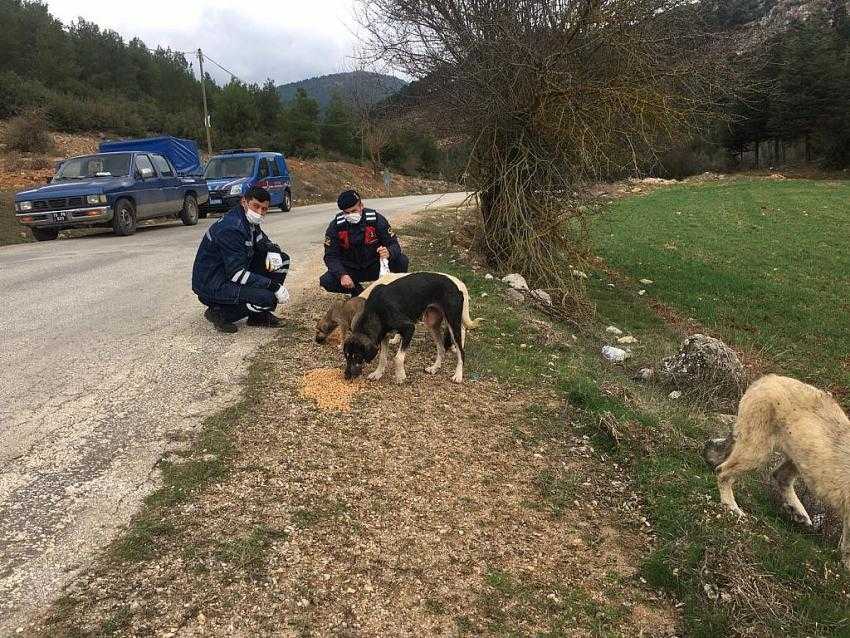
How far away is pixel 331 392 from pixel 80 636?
2785 mm

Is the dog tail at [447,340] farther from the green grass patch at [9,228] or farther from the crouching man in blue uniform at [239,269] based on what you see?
the green grass patch at [9,228]

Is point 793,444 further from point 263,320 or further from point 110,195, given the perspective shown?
point 110,195

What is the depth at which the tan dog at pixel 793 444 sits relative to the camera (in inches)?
134

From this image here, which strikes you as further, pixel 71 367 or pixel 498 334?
pixel 498 334

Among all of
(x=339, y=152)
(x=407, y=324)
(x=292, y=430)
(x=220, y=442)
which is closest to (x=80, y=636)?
(x=220, y=442)

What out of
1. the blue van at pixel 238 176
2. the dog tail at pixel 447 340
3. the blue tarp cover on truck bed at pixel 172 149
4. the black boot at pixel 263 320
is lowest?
the dog tail at pixel 447 340

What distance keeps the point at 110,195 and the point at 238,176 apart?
682 cm

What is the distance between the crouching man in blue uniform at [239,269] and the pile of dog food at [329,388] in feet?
4.72

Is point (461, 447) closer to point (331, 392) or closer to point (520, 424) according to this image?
point (520, 424)

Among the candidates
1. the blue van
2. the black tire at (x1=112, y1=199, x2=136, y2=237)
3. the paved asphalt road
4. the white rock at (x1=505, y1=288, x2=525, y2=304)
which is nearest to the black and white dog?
the paved asphalt road

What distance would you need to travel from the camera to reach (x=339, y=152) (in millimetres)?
48812

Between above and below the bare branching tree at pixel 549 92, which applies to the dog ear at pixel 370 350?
below

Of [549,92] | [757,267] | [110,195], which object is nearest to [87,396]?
[549,92]

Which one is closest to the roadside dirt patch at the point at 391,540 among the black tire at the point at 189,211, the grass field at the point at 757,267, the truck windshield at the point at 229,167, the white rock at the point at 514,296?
the white rock at the point at 514,296
